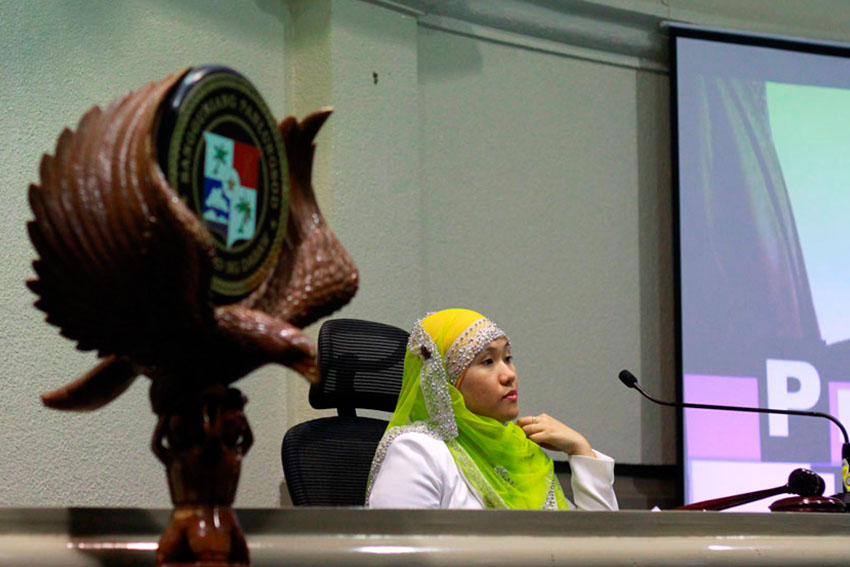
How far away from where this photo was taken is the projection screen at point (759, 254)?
403cm

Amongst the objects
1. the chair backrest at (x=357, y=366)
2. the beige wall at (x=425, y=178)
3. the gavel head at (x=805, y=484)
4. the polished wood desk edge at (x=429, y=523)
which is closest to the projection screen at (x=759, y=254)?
the beige wall at (x=425, y=178)

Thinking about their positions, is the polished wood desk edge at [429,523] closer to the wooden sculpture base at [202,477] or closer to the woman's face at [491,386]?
the wooden sculpture base at [202,477]

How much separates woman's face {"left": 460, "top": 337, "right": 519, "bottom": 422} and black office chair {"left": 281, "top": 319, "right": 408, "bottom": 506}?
0.16 meters

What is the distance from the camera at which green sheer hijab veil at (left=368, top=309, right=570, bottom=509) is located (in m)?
2.51

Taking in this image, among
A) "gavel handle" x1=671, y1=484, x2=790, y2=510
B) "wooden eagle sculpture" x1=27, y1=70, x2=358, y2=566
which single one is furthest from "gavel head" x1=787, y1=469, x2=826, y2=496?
"wooden eagle sculpture" x1=27, y1=70, x2=358, y2=566

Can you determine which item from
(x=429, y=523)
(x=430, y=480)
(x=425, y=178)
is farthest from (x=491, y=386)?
(x=429, y=523)

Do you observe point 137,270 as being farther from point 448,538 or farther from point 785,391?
point 785,391

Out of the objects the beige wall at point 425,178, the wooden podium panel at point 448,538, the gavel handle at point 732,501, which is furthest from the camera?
the beige wall at point 425,178

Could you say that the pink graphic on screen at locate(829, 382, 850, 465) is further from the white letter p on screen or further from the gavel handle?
the gavel handle

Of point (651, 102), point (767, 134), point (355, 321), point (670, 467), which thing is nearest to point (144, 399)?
point (355, 321)

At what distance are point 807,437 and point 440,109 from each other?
1746 mm

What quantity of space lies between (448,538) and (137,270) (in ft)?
1.07

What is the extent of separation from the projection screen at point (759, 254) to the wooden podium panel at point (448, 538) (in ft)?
10.0

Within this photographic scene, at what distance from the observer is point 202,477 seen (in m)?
0.75
